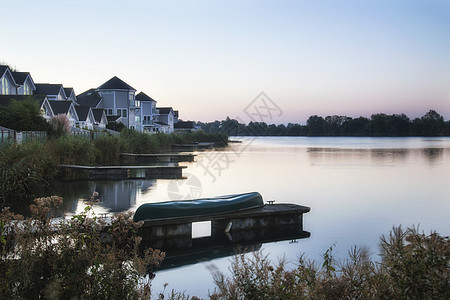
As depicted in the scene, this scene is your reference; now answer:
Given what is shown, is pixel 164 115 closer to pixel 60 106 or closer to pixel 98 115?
pixel 98 115

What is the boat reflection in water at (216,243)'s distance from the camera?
10.4m

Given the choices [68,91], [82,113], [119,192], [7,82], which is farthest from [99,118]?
[119,192]

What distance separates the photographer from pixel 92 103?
2613 inches

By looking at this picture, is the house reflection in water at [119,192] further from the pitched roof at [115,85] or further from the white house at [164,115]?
the white house at [164,115]

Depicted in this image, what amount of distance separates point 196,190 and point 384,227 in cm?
1089

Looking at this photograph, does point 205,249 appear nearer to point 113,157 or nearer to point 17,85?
point 113,157

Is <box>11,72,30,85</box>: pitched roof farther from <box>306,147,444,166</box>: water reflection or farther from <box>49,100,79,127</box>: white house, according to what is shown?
<box>306,147,444,166</box>: water reflection

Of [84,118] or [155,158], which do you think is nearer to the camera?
[155,158]

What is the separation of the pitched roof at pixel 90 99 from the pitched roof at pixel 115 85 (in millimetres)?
1534

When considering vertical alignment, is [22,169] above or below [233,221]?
above

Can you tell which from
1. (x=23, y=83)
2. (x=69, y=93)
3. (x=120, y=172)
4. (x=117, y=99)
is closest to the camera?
(x=120, y=172)

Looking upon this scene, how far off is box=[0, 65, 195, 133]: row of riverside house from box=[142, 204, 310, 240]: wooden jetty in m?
29.7

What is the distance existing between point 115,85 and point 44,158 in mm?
50563

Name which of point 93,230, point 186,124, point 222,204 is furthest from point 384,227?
point 186,124
